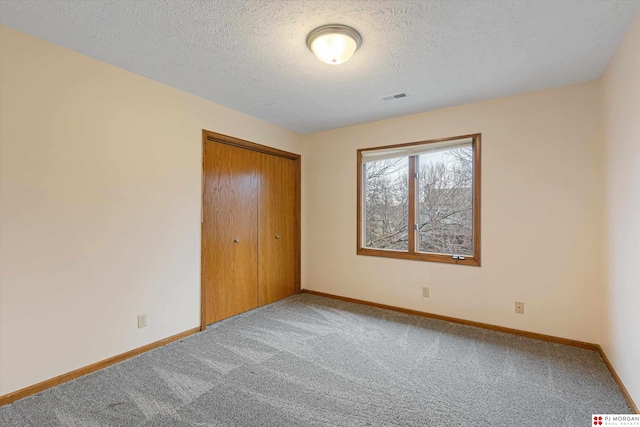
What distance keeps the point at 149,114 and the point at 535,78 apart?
3.47m

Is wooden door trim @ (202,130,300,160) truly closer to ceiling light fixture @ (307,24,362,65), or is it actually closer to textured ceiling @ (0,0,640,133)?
textured ceiling @ (0,0,640,133)

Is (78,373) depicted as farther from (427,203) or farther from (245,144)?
(427,203)

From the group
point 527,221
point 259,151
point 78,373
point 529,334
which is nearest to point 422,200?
point 527,221

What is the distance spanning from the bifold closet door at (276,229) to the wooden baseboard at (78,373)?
53.2 inches

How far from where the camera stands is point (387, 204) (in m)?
3.86

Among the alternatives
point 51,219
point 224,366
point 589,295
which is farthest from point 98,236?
point 589,295

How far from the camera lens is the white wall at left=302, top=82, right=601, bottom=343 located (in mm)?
2654

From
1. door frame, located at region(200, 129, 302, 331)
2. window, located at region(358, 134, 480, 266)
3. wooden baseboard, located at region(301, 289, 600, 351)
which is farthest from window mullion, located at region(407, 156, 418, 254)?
door frame, located at region(200, 129, 302, 331)

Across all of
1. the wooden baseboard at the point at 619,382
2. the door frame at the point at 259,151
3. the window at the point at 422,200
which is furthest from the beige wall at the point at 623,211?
the door frame at the point at 259,151

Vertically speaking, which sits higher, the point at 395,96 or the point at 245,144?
the point at 395,96

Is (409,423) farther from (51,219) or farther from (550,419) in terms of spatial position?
(51,219)

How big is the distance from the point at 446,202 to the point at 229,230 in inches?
101

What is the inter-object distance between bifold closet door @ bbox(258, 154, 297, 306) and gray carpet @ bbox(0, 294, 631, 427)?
1.04 m

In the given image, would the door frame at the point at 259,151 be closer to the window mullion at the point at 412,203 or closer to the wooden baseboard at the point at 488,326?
the wooden baseboard at the point at 488,326
